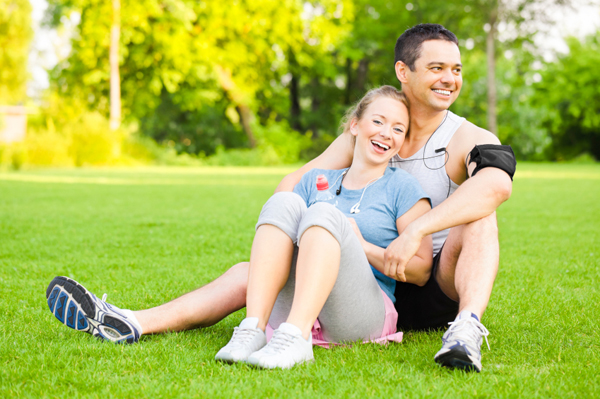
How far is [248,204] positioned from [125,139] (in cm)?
1621

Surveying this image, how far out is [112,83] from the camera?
24.8 m

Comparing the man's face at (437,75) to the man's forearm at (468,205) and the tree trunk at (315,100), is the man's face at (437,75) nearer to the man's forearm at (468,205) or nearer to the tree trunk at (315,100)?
the man's forearm at (468,205)

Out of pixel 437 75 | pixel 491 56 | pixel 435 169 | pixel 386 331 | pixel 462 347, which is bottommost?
pixel 386 331

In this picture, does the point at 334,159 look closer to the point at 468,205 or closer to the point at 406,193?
the point at 406,193

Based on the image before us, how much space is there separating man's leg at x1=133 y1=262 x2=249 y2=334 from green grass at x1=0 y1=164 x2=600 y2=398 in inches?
3.3

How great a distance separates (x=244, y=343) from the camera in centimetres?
246

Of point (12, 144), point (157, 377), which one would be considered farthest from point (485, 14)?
point (157, 377)

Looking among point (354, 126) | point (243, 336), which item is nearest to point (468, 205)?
point (354, 126)

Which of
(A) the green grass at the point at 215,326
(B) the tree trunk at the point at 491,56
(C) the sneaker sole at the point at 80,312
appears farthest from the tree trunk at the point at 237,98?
(C) the sneaker sole at the point at 80,312

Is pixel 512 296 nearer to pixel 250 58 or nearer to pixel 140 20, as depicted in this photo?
pixel 140 20

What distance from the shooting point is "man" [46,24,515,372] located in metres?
2.60

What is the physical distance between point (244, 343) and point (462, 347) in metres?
0.90

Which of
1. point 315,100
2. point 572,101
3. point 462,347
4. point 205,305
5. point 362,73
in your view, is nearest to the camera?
point 462,347

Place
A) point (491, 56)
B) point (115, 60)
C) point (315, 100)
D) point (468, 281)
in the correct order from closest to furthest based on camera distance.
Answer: point (468, 281)
point (115, 60)
point (491, 56)
point (315, 100)
